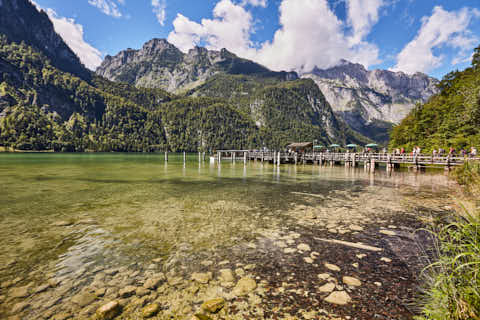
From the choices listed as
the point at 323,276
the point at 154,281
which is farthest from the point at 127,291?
the point at 323,276

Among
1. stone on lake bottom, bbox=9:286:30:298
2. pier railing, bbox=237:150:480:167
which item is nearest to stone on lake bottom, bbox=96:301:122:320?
stone on lake bottom, bbox=9:286:30:298

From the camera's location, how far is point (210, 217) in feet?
30.2

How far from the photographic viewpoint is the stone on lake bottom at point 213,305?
3625 mm

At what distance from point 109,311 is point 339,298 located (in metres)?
4.09

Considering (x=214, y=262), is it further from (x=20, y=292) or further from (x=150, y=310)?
(x=20, y=292)

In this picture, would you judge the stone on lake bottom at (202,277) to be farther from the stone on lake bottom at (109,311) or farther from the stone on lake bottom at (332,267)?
the stone on lake bottom at (332,267)

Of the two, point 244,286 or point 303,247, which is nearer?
point 244,286

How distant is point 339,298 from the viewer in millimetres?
3852

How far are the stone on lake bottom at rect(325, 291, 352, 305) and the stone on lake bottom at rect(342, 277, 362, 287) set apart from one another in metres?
0.37

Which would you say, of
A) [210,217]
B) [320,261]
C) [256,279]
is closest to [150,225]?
[210,217]

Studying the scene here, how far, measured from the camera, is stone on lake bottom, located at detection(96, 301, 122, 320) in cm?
347

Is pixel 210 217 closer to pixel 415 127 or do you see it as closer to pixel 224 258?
pixel 224 258

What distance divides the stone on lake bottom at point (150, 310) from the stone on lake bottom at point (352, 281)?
3.73 meters

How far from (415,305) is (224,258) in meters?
3.95
